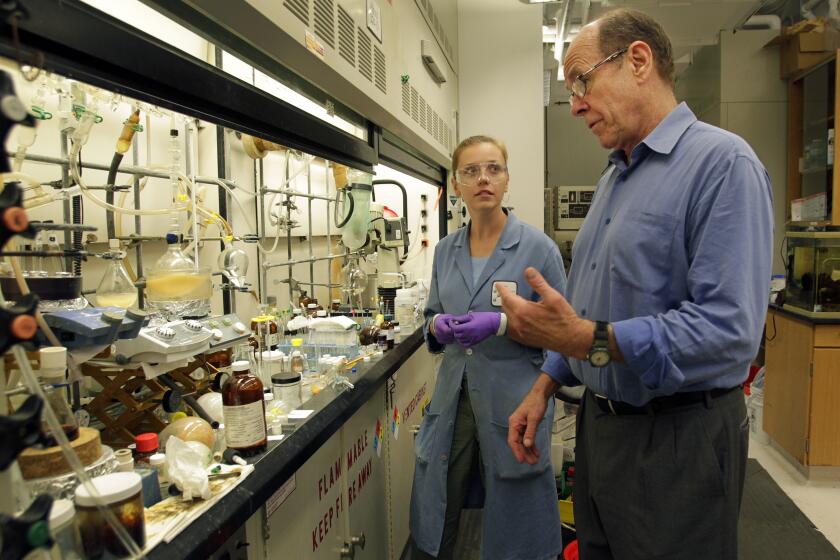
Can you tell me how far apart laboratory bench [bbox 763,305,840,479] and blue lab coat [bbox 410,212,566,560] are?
2251mm

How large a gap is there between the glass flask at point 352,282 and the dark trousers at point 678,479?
6.51 ft

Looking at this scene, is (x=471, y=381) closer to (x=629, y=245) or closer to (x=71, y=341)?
(x=629, y=245)

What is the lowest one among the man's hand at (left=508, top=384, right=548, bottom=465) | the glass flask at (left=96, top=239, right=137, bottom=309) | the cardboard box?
the man's hand at (left=508, top=384, right=548, bottom=465)

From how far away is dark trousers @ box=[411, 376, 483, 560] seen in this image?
202 cm

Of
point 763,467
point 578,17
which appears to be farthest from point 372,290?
point 578,17

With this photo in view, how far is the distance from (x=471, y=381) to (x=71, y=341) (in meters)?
1.33

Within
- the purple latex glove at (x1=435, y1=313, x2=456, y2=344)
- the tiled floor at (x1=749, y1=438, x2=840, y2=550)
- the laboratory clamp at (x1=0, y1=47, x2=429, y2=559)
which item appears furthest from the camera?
the tiled floor at (x1=749, y1=438, x2=840, y2=550)

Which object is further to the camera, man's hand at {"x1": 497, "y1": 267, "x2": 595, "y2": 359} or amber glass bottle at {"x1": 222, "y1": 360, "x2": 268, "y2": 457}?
amber glass bottle at {"x1": 222, "y1": 360, "x2": 268, "y2": 457}

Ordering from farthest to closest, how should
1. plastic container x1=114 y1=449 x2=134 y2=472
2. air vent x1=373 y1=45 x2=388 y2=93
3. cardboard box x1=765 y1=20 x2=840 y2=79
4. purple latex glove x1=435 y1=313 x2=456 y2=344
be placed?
1. cardboard box x1=765 y1=20 x2=840 y2=79
2. air vent x1=373 y1=45 x2=388 y2=93
3. purple latex glove x1=435 y1=313 x2=456 y2=344
4. plastic container x1=114 y1=449 x2=134 y2=472

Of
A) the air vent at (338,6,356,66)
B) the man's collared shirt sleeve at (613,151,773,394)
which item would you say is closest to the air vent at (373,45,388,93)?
the air vent at (338,6,356,66)

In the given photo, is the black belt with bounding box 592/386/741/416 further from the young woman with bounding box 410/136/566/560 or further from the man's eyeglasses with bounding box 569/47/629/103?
the man's eyeglasses with bounding box 569/47/629/103

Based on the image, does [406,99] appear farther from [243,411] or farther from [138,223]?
[243,411]

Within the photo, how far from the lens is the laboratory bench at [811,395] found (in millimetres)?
3326

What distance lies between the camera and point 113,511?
2.69 feet
